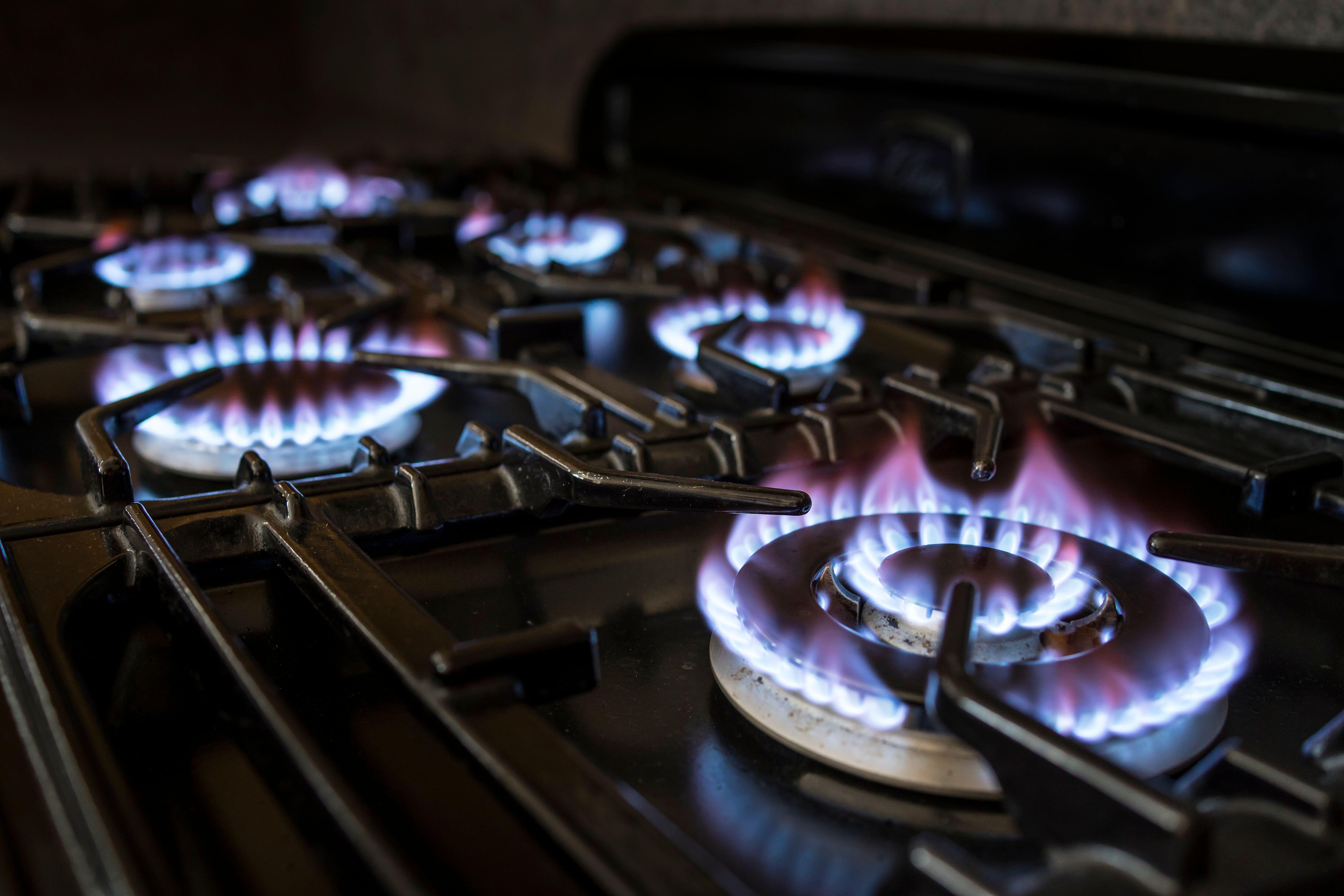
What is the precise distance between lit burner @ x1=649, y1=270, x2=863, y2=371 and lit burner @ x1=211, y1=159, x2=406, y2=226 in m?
0.45

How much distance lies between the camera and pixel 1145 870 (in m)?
0.27

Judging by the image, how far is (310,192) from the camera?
1.27 metres

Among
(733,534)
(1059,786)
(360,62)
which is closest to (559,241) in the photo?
(733,534)

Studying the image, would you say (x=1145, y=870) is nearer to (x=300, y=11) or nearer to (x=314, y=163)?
(x=314, y=163)

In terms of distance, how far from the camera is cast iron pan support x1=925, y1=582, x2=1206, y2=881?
275mm

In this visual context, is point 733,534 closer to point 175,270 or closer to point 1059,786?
point 1059,786

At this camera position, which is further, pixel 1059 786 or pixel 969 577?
pixel 969 577

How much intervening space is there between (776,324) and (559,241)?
35 centimetres

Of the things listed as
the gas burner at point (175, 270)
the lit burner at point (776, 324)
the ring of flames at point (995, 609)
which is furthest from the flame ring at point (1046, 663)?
the gas burner at point (175, 270)

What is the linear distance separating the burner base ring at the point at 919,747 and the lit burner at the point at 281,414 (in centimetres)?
30

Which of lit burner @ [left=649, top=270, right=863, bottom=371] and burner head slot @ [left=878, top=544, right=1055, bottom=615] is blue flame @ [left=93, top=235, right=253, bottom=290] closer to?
lit burner @ [left=649, top=270, right=863, bottom=371]

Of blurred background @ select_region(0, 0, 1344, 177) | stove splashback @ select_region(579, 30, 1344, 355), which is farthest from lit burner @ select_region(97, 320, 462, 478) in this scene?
blurred background @ select_region(0, 0, 1344, 177)

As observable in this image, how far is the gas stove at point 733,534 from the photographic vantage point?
315 mm

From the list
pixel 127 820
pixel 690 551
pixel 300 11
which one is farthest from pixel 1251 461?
pixel 300 11
